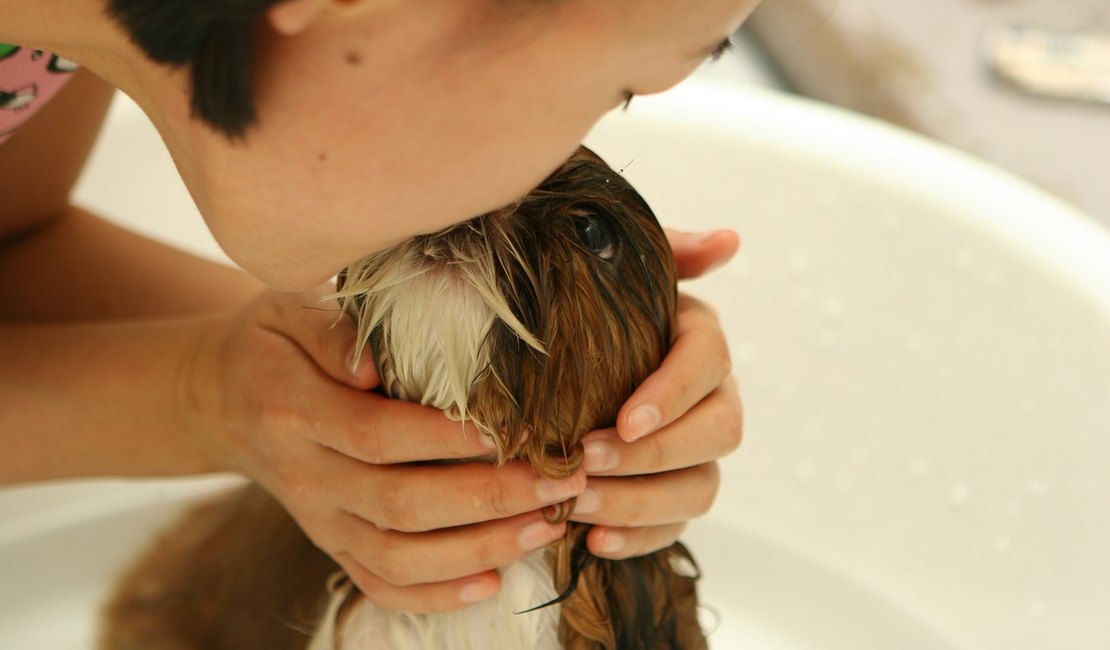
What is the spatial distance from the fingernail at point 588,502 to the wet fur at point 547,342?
0.11 ft

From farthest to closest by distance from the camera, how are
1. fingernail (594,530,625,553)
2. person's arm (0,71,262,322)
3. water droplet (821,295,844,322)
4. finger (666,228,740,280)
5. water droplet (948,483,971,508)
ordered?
water droplet (821,295,844,322)
water droplet (948,483,971,508)
person's arm (0,71,262,322)
finger (666,228,740,280)
fingernail (594,530,625,553)

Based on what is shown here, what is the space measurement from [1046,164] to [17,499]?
1.34m

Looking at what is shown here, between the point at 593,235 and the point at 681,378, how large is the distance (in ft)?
0.39

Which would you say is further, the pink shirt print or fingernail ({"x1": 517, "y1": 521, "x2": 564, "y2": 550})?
the pink shirt print

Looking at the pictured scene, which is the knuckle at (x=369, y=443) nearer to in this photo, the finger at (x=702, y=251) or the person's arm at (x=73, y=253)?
the finger at (x=702, y=251)

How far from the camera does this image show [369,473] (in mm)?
804

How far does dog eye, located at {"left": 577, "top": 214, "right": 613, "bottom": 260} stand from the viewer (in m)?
0.70

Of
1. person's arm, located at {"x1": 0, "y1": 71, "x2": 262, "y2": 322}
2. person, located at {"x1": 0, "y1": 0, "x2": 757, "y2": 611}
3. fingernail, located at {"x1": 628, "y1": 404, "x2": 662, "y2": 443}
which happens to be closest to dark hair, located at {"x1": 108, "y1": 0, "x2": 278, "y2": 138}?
person, located at {"x1": 0, "y1": 0, "x2": 757, "y2": 611}

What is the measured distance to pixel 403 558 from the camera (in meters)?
0.80

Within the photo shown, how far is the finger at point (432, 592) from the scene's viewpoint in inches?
31.3

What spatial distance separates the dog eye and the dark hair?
240 mm

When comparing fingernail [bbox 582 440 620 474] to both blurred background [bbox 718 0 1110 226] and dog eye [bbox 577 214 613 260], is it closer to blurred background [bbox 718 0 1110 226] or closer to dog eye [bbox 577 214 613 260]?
dog eye [bbox 577 214 613 260]

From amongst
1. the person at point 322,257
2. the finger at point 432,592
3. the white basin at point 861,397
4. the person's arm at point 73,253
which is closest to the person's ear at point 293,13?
the person at point 322,257

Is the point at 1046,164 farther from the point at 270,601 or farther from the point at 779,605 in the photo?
the point at 270,601
